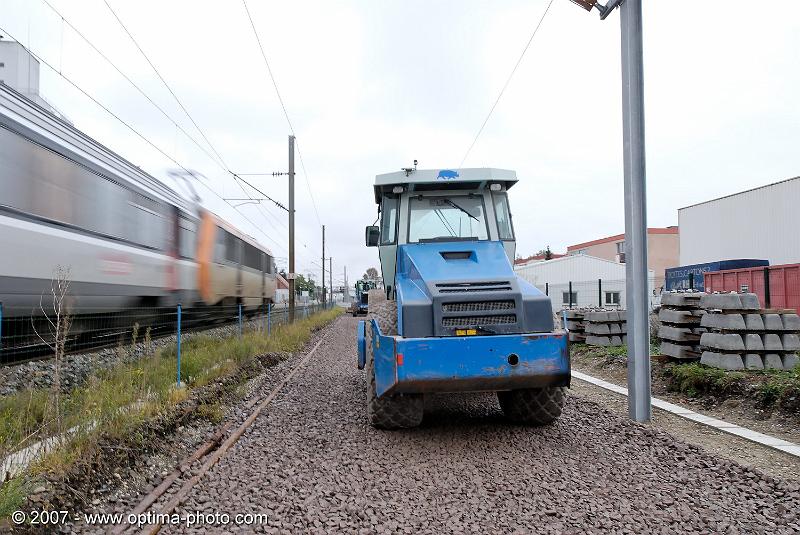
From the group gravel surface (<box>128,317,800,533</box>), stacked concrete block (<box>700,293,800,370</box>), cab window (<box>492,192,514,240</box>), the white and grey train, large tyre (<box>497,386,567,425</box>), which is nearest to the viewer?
gravel surface (<box>128,317,800,533</box>)

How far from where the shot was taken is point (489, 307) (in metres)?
4.92

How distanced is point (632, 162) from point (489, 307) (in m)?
2.85

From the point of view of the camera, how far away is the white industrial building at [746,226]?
2950 cm

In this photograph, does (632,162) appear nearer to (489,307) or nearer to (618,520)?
(489,307)

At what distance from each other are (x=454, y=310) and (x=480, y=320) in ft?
0.84

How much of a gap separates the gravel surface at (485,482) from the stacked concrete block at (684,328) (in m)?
3.01

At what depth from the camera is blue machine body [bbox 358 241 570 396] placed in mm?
4605

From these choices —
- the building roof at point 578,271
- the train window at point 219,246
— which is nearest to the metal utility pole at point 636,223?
the train window at point 219,246

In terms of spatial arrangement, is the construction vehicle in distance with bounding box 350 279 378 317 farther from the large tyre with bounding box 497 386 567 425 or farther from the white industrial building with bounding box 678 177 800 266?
the white industrial building with bounding box 678 177 800 266

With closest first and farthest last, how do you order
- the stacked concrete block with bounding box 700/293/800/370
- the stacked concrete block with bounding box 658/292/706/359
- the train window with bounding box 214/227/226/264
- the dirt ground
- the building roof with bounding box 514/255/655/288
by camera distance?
the dirt ground
the stacked concrete block with bounding box 700/293/800/370
the stacked concrete block with bounding box 658/292/706/359
the train window with bounding box 214/227/226/264
the building roof with bounding box 514/255/655/288

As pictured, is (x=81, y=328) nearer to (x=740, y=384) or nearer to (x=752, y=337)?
(x=740, y=384)

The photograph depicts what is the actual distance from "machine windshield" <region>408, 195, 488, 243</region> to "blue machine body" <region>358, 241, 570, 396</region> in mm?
906

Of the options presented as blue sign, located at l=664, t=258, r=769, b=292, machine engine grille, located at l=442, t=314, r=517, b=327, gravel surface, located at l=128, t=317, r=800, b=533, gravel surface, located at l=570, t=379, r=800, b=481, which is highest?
blue sign, located at l=664, t=258, r=769, b=292

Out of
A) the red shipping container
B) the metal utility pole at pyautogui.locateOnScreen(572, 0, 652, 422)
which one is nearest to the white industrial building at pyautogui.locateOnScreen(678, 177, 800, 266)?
the red shipping container
